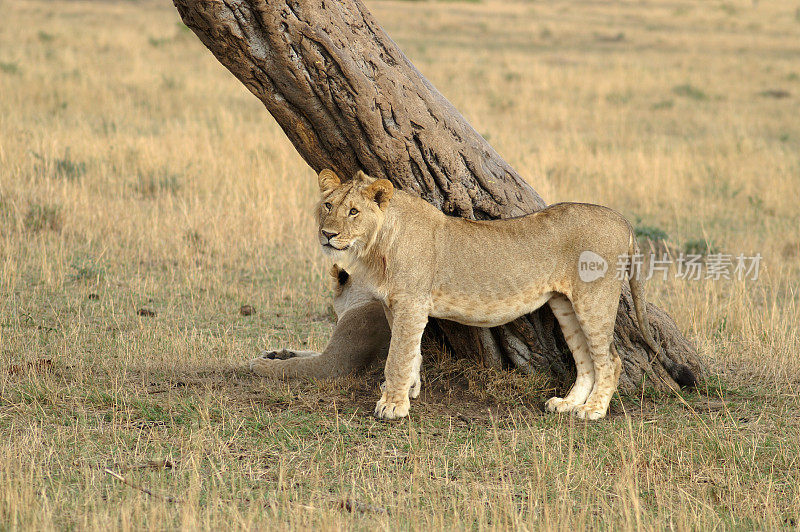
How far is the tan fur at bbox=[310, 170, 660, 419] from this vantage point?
4719mm

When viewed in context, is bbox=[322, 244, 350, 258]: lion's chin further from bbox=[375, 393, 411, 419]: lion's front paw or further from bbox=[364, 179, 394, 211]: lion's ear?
bbox=[375, 393, 411, 419]: lion's front paw

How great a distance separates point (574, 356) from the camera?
212 inches

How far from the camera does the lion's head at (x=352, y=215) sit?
4.62m

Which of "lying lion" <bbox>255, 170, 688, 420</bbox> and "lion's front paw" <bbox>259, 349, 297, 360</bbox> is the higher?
"lying lion" <bbox>255, 170, 688, 420</bbox>

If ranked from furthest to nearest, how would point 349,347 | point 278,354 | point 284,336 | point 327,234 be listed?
point 284,336 < point 278,354 < point 349,347 < point 327,234

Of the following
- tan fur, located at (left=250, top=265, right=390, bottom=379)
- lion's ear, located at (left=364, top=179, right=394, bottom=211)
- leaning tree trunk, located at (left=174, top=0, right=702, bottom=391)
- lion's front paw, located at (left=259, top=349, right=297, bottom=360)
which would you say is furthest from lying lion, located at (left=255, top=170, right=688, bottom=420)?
lion's front paw, located at (left=259, top=349, right=297, bottom=360)

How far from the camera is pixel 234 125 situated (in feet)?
46.1

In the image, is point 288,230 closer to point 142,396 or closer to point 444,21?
point 142,396

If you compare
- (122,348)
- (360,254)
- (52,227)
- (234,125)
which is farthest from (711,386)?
(234,125)

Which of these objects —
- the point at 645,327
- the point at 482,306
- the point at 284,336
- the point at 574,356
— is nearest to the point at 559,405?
the point at 574,356

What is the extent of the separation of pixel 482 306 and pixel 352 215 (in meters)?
0.91

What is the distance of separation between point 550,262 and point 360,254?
3.61ft

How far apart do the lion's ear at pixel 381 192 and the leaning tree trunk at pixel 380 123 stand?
399 mm

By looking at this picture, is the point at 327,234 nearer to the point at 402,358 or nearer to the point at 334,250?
the point at 334,250
